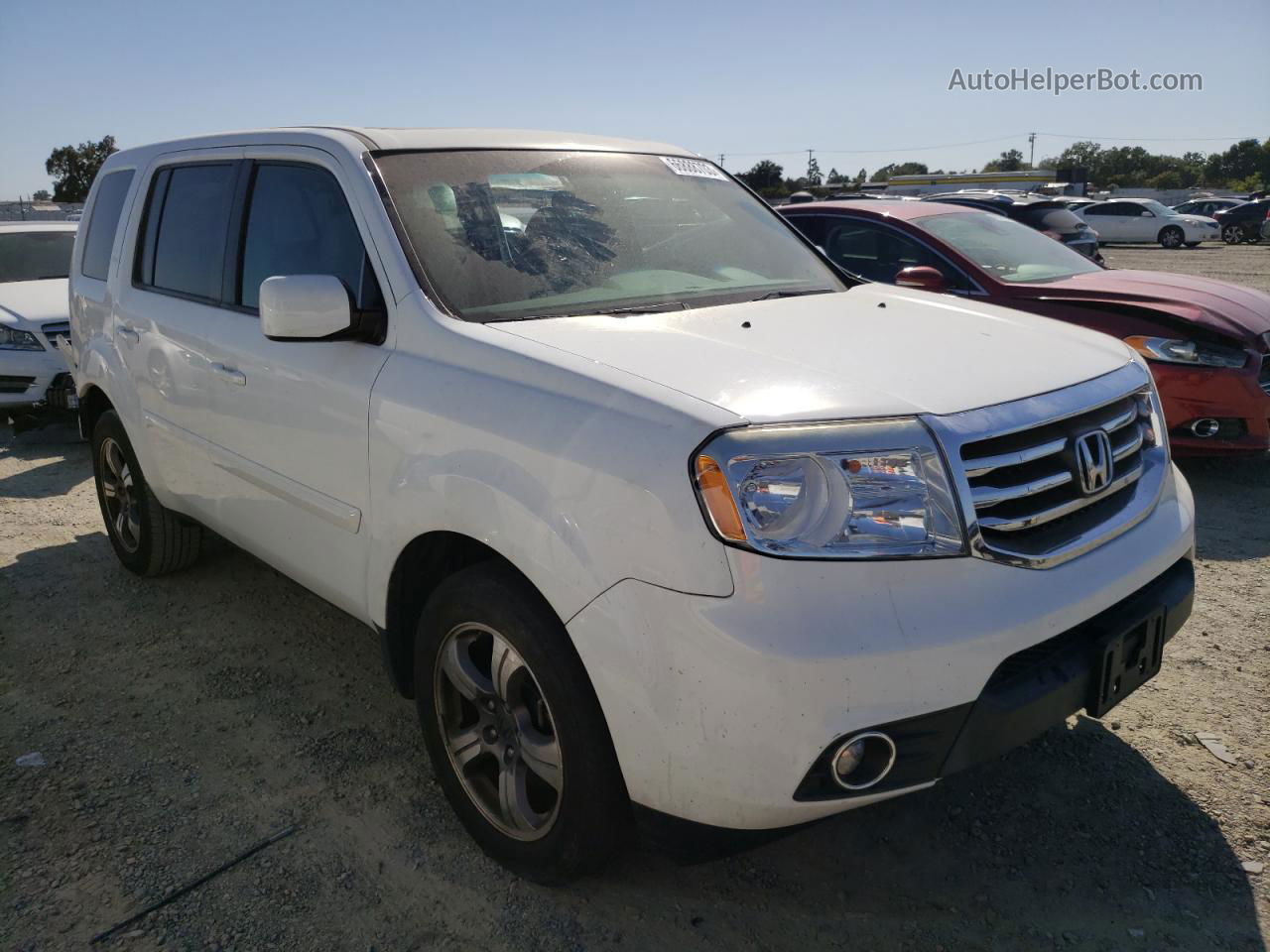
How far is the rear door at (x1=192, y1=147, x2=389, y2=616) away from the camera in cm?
278

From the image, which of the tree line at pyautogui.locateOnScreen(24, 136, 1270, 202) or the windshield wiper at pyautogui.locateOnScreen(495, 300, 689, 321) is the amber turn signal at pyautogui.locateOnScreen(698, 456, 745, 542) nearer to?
the windshield wiper at pyautogui.locateOnScreen(495, 300, 689, 321)

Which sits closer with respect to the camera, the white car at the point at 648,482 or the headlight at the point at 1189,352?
the white car at the point at 648,482

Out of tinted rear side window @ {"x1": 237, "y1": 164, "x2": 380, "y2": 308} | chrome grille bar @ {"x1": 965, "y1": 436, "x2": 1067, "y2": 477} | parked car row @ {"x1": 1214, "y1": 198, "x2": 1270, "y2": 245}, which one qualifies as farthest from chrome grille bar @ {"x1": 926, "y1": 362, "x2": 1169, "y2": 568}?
parked car row @ {"x1": 1214, "y1": 198, "x2": 1270, "y2": 245}

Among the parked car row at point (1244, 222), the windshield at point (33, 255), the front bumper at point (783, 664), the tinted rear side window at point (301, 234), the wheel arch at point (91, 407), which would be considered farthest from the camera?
the parked car row at point (1244, 222)

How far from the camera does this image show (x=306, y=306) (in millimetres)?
2594

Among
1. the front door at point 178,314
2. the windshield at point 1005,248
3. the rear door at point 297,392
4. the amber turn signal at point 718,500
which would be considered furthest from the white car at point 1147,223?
the amber turn signal at point 718,500

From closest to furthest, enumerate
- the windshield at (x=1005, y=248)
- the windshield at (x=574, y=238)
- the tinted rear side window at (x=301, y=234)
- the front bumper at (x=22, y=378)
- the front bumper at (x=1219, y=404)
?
the windshield at (x=574, y=238), the tinted rear side window at (x=301, y=234), the front bumper at (x=1219, y=404), the windshield at (x=1005, y=248), the front bumper at (x=22, y=378)

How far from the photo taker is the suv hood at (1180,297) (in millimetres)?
5551

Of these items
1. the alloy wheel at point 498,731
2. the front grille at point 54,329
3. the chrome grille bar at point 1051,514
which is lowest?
the alloy wheel at point 498,731

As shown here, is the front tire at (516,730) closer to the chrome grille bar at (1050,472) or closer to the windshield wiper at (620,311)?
the windshield wiper at (620,311)

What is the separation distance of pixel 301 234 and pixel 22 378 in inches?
232

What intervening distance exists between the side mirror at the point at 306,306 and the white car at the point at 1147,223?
31.9 m

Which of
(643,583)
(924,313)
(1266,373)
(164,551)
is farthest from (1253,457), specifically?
(164,551)

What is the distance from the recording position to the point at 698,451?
1.92 meters
